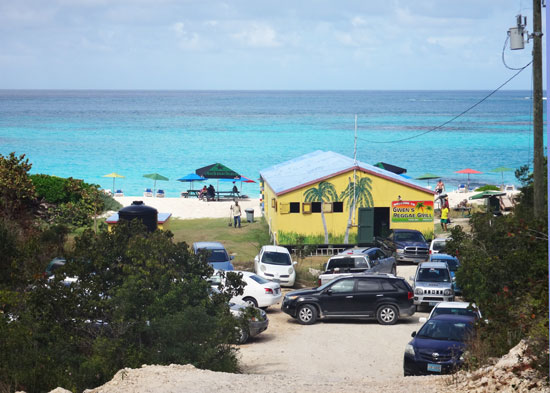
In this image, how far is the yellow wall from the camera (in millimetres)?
32125

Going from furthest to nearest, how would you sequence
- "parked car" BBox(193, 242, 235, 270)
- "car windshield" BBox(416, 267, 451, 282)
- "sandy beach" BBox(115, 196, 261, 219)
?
"sandy beach" BBox(115, 196, 261, 219), "parked car" BBox(193, 242, 235, 270), "car windshield" BBox(416, 267, 451, 282)

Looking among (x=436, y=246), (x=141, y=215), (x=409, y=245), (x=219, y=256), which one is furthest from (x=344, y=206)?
(x=141, y=215)

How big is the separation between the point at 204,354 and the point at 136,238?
2913 millimetres

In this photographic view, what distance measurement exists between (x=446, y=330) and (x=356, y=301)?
20.4 ft

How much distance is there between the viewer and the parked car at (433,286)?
23516 mm

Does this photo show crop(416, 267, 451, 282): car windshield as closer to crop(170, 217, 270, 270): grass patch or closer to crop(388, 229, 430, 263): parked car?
crop(388, 229, 430, 263): parked car

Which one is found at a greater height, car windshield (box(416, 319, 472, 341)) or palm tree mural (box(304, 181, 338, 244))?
palm tree mural (box(304, 181, 338, 244))

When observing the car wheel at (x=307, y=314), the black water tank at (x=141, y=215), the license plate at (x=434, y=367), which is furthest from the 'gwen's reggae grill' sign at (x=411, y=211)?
the license plate at (x=434, y=367)

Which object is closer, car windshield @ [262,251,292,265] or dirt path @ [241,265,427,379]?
dirt path @ [241,265,427,379]

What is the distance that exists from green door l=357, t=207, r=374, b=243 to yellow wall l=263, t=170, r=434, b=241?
28 centimetres

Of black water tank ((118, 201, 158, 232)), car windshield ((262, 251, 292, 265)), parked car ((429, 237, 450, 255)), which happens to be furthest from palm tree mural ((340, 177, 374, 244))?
black water tank ((118, 201, 158, 232))

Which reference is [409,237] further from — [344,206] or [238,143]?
[238,143]

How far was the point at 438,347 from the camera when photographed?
1505 cm

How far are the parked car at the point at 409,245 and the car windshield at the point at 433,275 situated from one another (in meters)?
6.79
